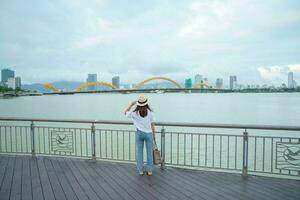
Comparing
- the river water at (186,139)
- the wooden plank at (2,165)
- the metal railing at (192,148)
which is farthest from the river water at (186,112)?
the wooden plank at (2,165)

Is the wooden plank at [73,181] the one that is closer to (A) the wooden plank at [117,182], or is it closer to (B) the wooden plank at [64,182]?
(B) the wooden plank at [64,182]

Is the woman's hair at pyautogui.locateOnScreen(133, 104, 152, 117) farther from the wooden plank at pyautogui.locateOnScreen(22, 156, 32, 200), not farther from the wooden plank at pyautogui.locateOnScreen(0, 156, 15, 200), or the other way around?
the wooden plank at pyautogui.locateOnScreen(0, 156, 15, 200)

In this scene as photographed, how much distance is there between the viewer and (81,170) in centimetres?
564

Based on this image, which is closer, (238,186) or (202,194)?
(202,194)

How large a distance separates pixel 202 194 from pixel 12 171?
417cm

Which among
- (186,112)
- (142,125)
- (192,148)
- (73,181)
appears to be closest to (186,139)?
(192,148)

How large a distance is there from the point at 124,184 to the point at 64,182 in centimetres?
119

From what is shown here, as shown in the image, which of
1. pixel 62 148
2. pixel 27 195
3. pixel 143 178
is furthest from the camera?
pixel 62 148

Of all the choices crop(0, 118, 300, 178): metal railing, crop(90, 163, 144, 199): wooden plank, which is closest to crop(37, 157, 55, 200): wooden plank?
crop(0, 118, 300, 178): metal railing

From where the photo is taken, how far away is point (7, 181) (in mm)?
5004

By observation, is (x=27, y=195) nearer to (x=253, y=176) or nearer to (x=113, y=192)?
(x=113, y=192)

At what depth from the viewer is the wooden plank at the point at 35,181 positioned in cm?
435

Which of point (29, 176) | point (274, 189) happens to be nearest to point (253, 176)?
point (274, 189)

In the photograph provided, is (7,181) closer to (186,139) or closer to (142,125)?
(142,125)
